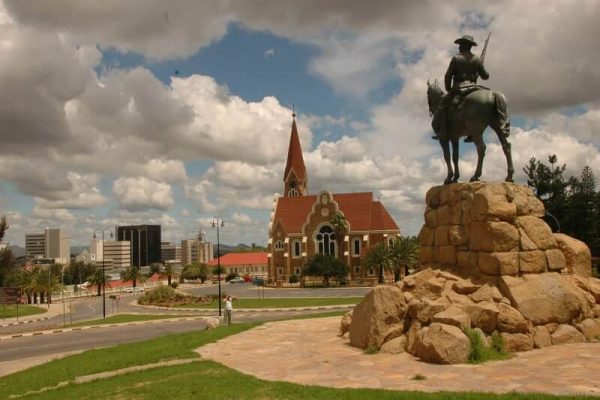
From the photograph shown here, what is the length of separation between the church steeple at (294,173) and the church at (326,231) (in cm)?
1016

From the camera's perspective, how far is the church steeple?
9500 centimetres

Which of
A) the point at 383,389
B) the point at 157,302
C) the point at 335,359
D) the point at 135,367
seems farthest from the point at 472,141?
the point at 157,302

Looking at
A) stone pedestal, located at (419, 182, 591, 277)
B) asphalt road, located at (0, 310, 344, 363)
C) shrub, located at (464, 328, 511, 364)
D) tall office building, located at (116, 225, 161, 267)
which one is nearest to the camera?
shrub, located at (464, 328, 511, 364)

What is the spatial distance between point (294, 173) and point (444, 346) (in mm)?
84078

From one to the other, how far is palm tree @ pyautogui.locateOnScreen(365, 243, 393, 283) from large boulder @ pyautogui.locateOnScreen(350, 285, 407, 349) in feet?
170

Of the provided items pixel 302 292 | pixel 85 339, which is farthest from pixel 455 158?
pixel 302 292

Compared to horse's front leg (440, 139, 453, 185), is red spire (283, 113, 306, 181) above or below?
above

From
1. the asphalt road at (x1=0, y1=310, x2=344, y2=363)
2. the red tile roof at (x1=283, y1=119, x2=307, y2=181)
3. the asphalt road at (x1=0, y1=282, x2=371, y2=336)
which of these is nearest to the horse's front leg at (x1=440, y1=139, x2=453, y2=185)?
the asphalt road at (x1=0, y1=310, x2=344, y2=363)

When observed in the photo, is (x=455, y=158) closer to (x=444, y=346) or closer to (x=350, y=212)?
(x=444, y=346)

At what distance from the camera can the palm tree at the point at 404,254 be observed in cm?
6488

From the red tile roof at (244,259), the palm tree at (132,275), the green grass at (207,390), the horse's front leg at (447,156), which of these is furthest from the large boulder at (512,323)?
the red tile roof at (244,259)

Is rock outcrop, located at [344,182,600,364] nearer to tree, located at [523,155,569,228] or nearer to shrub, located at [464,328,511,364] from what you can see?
shrub, located at [464,328,511,364]

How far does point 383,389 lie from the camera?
946cm

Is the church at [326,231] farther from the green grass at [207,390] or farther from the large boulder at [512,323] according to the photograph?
the green grass at [207,390]
